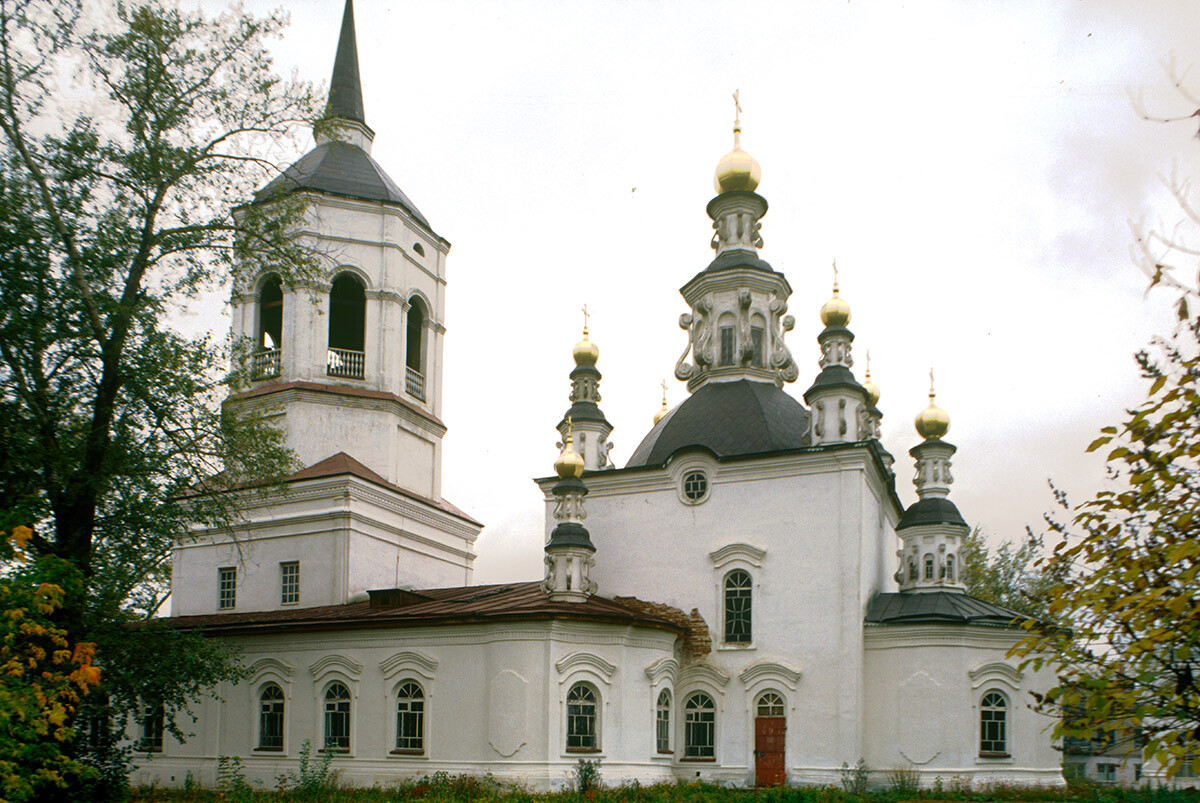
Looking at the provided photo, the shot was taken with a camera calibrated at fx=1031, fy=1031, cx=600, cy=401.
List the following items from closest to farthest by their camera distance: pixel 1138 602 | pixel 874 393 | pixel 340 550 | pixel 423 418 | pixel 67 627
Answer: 1. pixel 1138 602
2. pixel 67 627
3. pixel 340 550
4. pixel 423 418
5. pixel 874 393

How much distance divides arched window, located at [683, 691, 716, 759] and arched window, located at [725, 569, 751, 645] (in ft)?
4.47

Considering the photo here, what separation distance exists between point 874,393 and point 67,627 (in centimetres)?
2262

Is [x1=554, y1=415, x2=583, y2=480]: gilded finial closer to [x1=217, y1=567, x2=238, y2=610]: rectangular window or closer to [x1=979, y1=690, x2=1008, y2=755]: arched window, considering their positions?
[x1=217, y1=567, x2=238, y2=610]: rectangular window

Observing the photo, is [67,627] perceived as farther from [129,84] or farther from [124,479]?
[129,84]

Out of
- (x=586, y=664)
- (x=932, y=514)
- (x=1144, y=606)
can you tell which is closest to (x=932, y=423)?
(x=932, y=514)

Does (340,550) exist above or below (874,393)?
below

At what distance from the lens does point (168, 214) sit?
16.5 meters

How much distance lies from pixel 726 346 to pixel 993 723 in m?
10.4

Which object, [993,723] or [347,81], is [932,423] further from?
[347,81]

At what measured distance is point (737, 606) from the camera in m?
21.6

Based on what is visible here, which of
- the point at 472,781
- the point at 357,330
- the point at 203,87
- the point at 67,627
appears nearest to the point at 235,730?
the point at 472,781

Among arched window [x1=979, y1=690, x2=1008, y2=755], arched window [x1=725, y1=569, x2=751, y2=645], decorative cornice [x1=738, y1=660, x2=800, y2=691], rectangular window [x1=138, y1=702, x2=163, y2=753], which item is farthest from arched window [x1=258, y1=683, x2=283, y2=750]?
Answer: arched window [x1=979, y1=690, x2=1008, y2=755]

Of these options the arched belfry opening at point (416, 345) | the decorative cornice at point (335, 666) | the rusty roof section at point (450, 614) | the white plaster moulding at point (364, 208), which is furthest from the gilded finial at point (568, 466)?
the white plaster moulding at point (364, 208)

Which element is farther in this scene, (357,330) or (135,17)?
(357,330)
